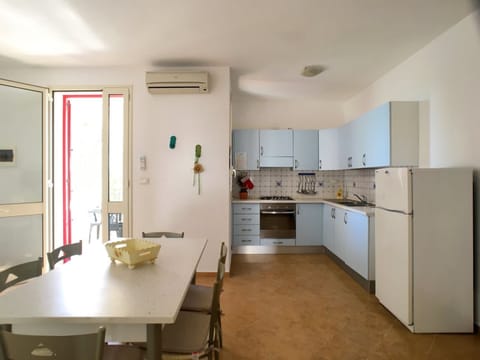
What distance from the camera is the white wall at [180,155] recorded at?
3488mm

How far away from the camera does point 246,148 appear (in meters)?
4.78

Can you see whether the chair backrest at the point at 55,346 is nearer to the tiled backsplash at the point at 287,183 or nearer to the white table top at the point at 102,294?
the white table top at the point at 102,294

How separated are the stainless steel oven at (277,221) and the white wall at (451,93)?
2167 mm

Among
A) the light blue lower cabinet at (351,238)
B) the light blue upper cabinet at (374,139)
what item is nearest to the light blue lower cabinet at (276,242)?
the light blue lower cabinet at (351,238)

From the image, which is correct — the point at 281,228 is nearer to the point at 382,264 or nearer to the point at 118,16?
the point at 382,264

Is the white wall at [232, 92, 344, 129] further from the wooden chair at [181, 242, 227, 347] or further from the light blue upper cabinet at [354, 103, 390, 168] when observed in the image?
the wooden chair at [181, 242, 227, 347]

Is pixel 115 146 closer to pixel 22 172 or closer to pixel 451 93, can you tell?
pixel 22 172

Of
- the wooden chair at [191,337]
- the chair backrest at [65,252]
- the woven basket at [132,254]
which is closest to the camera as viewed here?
the wooden chair at [191,337]

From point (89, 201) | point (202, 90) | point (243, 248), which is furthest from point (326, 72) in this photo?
point (89, 201)

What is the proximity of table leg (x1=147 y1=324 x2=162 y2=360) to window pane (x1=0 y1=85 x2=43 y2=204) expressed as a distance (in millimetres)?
3309

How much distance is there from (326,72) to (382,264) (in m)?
2.55

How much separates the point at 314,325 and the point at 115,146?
10.4 ft

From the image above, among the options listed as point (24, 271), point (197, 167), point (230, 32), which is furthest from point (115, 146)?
point (24, 271)

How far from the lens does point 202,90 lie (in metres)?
3.39
